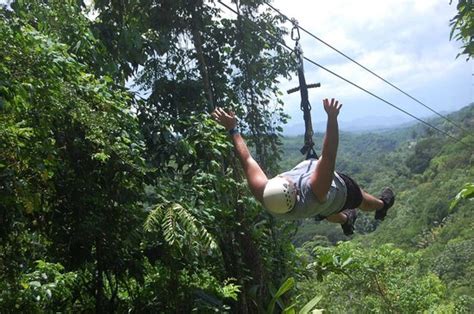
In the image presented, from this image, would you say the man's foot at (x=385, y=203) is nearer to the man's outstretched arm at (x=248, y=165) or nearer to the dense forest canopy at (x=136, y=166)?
the dense forest canopy at (x=136, y=166)

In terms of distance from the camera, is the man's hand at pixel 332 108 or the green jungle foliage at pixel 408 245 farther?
the green jungle foliage at pixel 408 245

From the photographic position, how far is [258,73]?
4.74 meters

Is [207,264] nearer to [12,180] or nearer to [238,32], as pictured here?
→ [12,180]

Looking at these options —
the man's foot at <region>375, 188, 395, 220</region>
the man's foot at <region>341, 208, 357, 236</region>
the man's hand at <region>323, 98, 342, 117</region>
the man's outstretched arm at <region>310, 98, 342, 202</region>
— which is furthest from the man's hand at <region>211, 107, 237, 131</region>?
the man's foot at <region>375, 188, 395, 220</region>

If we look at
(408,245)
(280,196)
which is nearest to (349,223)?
(280,196)

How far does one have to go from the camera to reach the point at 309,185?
2.46 m

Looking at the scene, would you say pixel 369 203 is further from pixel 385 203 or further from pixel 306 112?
pixel 306 112

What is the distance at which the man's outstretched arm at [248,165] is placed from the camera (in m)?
2.60

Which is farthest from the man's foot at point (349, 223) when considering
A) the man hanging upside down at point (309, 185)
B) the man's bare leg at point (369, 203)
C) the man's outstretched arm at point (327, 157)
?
the man's outstretched arm at point (327, 157)

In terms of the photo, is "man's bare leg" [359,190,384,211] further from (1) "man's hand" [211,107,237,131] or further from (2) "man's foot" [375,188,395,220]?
(1) "man's hand" [211,107,237,131]

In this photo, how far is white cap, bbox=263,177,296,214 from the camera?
2.40 meters

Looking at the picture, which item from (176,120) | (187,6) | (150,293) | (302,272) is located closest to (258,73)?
(187,6)

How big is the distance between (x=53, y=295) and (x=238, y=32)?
290 cm

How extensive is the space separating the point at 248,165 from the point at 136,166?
22.9 inches
